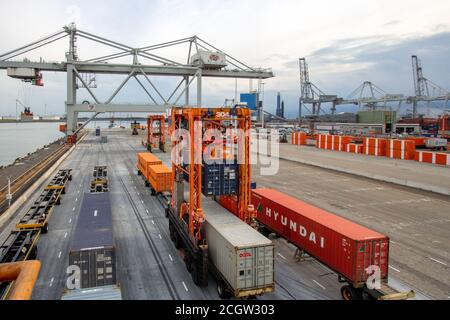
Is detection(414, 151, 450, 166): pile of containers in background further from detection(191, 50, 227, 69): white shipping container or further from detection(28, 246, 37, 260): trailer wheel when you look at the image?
detection(28, 246, 37, 260): trailer wheel

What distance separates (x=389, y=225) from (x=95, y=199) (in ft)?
69.1

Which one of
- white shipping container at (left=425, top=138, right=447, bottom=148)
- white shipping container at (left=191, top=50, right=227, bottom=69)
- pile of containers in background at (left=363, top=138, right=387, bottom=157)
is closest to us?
pile of containers in background at (left=363, top=138, right=387, bottom=157)

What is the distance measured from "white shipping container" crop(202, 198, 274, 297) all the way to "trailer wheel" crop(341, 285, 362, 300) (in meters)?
3.28

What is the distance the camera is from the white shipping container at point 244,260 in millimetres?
14273

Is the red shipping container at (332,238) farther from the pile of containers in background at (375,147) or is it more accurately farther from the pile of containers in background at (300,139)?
the pile of containers in background at (300,139)

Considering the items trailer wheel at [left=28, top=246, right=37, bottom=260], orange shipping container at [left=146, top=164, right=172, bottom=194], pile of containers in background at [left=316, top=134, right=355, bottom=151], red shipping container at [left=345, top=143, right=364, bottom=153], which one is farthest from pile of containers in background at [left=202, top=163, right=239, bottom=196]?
pile of containers in background at [left=316, top=134, right=355, bottom=151]

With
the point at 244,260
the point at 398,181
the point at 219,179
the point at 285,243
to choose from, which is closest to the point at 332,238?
the point at 244,260

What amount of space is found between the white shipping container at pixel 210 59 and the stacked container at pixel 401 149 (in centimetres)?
4214

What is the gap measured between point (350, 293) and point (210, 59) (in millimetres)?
74997

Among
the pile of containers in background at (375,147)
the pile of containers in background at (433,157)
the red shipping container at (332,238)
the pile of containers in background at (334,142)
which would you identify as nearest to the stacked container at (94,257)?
the red shipping container at (332,238)

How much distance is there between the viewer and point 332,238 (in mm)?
15977

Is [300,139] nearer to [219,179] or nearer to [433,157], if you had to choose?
[433,157]

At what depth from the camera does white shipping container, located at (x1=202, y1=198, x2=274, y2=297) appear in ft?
46.8
